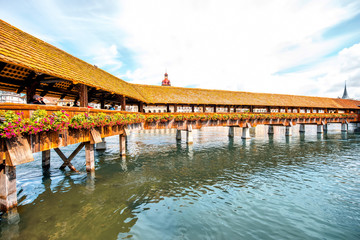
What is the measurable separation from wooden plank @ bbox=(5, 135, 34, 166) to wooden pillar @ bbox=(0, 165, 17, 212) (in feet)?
1.63

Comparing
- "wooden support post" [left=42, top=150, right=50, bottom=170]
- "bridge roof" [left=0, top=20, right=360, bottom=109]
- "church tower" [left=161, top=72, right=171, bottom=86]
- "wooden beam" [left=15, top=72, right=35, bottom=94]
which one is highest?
"church tower" [left=161, top=72, right=171, bottom=86]

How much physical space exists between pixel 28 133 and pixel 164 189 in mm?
6877

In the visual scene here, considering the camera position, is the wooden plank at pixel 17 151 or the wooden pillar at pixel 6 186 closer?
the wooden plank at pixel 17 151

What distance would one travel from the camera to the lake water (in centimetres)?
610

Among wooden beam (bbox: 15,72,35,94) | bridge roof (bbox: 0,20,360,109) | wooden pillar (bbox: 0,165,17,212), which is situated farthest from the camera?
wooden beam (bbox: 15,72,35,94)

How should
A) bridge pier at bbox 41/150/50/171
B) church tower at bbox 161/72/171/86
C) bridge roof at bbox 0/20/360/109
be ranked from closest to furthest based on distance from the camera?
bridge roof at bbox 0/20/360/109, bridge pier at bbox 41/150/50/171, church tower at bbox 161/72/171/86

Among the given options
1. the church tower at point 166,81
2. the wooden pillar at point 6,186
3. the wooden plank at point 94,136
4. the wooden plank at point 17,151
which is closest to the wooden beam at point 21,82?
the wooden plank at point 94,136

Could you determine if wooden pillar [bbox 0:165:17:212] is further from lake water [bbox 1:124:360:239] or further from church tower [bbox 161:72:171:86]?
church tower [bbox 161:72:171:86]

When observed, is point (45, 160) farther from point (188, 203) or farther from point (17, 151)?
point (188, 203)

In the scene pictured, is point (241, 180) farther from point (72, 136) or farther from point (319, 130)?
Answer: point (319, 130)

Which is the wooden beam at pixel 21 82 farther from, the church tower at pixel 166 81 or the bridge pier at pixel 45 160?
the church tower at pixel 166 81

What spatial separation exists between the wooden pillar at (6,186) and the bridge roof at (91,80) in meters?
3.87

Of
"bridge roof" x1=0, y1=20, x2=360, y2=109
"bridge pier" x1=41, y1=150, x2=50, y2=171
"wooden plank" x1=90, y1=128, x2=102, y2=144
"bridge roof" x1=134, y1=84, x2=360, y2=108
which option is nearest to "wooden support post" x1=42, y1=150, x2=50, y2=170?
"bridge pier" x1=41, y1=150, x2=50, y2=171

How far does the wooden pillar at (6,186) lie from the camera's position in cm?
602
